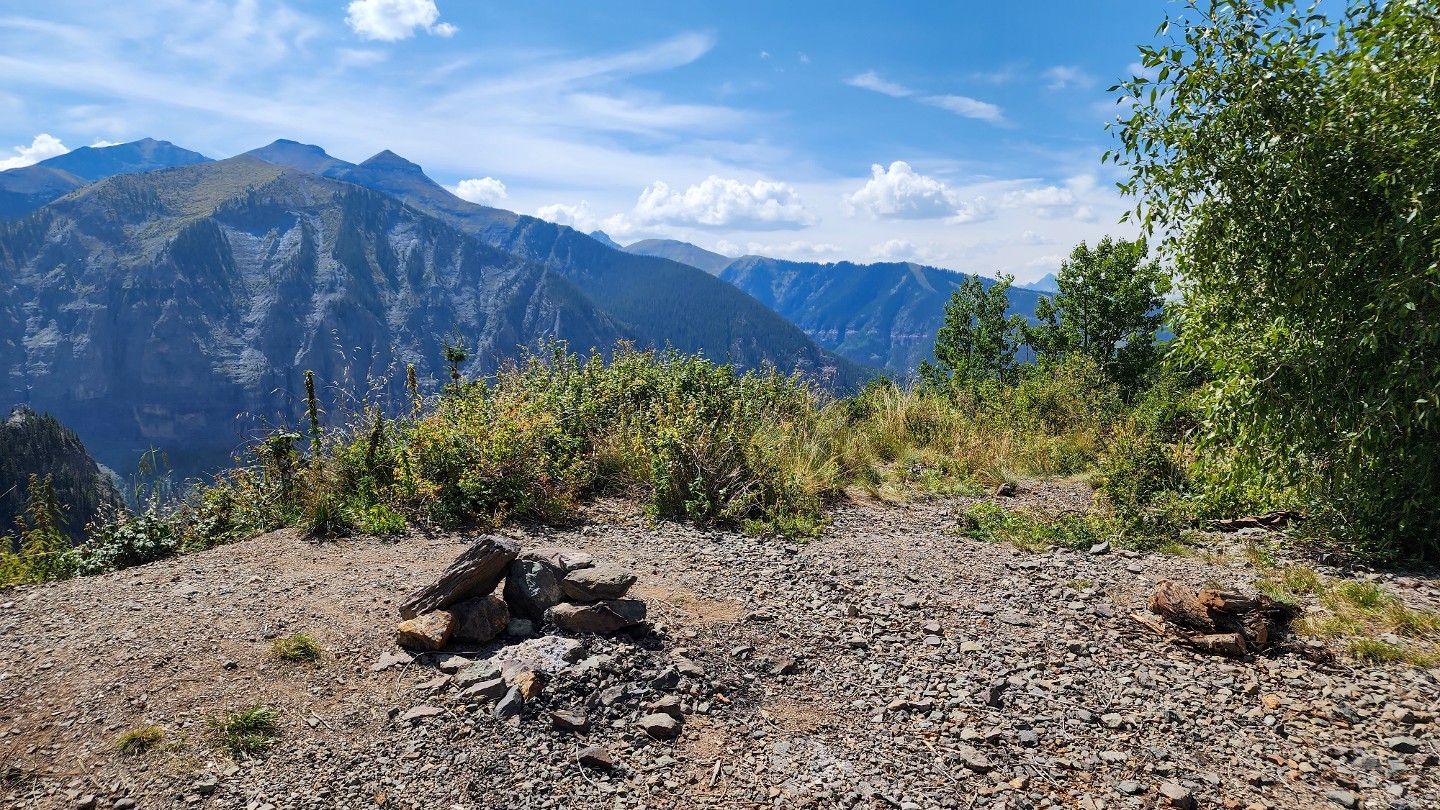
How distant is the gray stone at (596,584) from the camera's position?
4.83 m

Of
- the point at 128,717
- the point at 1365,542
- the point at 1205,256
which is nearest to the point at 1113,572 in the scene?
the point at 1365,542

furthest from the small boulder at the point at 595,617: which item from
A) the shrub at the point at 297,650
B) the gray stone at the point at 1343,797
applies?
the gray stone at the point at 1343,797

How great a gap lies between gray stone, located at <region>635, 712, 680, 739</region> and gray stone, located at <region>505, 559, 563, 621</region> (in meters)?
1.31

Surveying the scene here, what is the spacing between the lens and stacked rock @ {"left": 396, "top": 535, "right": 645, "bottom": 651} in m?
4.51

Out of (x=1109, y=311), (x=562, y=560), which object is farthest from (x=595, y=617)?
(x=1109, y=311)

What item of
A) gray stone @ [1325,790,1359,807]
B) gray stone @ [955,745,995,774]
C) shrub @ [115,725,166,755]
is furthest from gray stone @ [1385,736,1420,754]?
shrub @ [115,725,166,755]

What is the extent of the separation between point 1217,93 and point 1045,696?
5.13m

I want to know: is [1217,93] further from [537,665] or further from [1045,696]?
[537,665]

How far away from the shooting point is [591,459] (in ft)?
29.3

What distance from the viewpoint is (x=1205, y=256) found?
634 centimetres

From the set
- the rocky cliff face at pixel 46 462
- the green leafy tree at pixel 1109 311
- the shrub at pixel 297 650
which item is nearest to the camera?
the shrub at pixel 297 650

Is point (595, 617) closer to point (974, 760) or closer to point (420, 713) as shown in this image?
point (420, 713)

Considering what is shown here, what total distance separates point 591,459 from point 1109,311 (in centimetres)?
1960

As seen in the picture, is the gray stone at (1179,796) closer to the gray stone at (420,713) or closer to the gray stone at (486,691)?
the gray stone at (486,691)
